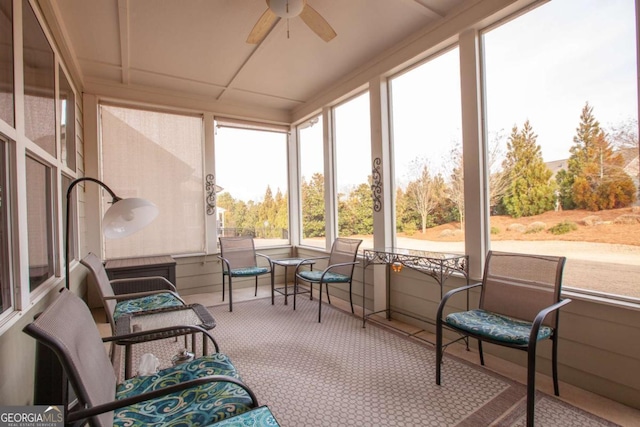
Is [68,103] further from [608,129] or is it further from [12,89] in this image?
[608,129]

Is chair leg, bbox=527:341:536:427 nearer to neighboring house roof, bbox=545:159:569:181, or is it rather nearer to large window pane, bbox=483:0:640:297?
large window pane, bbox=483:0:640:297

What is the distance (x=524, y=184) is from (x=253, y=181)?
3.71m

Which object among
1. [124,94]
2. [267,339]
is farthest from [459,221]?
[124,94]

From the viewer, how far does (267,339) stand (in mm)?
2986

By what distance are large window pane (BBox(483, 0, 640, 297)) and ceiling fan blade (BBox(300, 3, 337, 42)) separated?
4.36 ft

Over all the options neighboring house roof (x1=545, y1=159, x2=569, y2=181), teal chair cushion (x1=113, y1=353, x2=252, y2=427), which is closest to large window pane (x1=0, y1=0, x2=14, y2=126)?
teal chair cushion (x1=113, y1=353, x2=252, y2=427)

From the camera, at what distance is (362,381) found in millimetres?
2223

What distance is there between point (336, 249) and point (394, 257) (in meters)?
1.03

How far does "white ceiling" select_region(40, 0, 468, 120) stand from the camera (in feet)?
8.57

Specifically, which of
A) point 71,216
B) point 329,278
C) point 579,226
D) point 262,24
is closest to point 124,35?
point 262,24

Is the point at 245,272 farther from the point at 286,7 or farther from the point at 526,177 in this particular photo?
the point at 526,177

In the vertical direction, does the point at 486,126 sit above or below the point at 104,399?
above

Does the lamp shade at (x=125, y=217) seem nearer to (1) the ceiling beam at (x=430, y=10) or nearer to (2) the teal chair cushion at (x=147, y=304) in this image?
(2) the teal chair cushion at (x=147, y=304)

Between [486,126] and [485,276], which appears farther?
[486,126]
